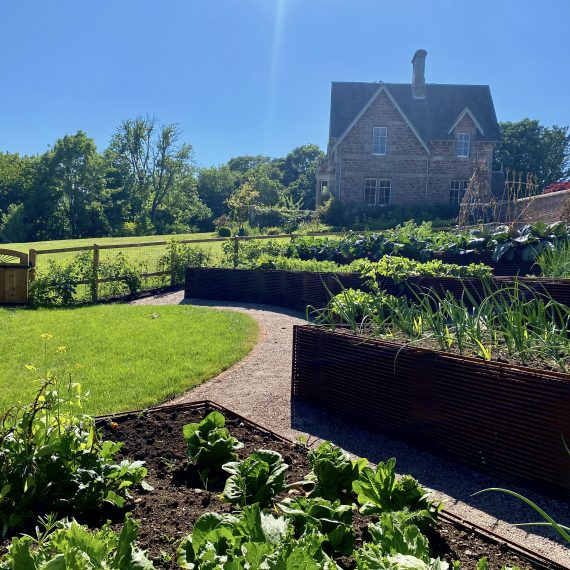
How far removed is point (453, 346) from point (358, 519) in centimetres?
226

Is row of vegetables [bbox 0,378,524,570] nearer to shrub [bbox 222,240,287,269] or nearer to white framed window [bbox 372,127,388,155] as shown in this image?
shrub [bbox 222,240,287,269]

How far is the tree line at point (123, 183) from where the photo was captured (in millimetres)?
47531

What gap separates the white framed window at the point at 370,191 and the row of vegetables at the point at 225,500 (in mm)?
30436

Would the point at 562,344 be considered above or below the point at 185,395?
above

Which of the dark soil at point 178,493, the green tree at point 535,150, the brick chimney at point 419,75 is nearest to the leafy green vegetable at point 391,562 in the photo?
the dark soil at point 178,493

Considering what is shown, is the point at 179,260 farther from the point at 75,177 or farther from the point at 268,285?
the point at 75,177

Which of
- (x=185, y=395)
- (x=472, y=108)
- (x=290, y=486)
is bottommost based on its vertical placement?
(x=185, y=395)

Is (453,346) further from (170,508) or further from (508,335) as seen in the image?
(170,508)

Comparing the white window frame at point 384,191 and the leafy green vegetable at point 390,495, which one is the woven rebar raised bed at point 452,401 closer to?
the leafy green vegetable at point 390,495

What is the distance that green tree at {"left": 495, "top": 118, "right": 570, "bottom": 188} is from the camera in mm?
51906

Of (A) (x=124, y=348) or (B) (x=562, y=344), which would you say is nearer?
(B) (x=562, y=344)

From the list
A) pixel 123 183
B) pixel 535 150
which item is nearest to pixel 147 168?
pixel 123 183

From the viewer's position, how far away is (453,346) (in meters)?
4.47

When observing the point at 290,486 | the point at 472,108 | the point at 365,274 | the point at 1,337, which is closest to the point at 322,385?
the point at 290,486
